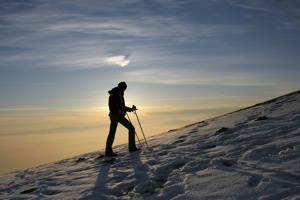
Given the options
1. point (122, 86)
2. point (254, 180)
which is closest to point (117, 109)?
point (122, 86)

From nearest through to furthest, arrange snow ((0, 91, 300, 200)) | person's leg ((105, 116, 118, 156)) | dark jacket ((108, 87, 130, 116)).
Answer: snow ((0, 91, 300, 200)), dark jacket ((108, 87, 130, 116)), person's leg ((105, 116, 118, 156))

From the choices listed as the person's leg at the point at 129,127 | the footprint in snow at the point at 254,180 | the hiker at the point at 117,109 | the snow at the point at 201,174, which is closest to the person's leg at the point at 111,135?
the hiker at the point at 117,109

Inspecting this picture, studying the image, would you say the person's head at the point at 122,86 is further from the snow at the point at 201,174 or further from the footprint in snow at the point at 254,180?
the footprint in snow at the point at 254,180

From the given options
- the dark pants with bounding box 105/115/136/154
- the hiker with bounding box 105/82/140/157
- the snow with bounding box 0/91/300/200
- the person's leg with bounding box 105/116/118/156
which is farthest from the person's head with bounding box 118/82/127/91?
the snow with bounding box 0/91/300/200

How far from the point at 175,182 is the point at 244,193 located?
1.79 meters

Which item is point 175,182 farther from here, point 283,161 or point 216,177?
point 283,161

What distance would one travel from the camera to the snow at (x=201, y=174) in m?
5.84

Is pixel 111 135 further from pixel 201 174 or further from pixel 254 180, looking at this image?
pixel 254 180

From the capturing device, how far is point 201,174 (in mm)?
7047

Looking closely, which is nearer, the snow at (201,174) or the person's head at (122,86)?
the snow at (201,174)

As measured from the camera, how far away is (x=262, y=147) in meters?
8.23

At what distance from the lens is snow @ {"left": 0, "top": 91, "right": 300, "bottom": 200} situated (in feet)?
19.2

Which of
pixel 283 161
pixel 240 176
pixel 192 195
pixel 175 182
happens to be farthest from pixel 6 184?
pixel 283 161

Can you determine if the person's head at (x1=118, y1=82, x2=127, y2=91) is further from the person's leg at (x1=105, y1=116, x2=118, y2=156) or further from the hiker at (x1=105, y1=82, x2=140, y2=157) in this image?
the person's leg at (x1=105, y1=116, x2=118, y2=156)
